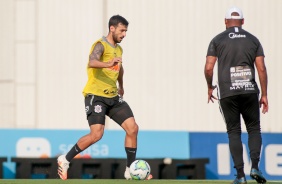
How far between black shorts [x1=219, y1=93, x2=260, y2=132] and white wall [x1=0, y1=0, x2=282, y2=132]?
9.78m

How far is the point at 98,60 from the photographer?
1360 cm

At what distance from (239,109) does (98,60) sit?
212cm

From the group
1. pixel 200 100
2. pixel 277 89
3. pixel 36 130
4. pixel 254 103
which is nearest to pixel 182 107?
pixel 200 100

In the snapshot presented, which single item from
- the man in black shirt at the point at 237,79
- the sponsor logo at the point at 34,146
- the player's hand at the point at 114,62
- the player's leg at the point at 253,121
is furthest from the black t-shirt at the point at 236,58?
the sponsor logo at the point at 34,146

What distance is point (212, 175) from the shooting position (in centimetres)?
2030

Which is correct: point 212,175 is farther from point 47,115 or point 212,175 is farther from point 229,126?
point 229,126

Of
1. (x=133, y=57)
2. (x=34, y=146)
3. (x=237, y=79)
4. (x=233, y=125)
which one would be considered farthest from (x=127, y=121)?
(x=133, y=57)

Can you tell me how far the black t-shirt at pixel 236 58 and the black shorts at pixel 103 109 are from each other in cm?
191

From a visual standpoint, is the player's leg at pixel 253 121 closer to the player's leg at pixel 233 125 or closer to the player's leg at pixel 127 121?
the player's leg at pixel 233 125

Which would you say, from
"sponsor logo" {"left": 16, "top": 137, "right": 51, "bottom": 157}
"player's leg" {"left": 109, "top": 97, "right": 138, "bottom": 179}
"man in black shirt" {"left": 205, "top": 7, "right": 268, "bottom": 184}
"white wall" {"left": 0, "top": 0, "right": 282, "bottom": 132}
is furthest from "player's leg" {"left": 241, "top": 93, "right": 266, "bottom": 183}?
"white wall" {"left": 0, "top": 0, "right": 282, "bottom": 132}

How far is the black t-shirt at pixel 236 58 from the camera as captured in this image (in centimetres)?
1248

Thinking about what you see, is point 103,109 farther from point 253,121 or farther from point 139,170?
point 253,121

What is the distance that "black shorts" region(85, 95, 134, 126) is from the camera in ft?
45.5

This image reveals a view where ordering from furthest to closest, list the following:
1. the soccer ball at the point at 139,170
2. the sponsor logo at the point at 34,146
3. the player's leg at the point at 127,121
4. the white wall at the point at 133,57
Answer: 1. the white wall at the point at 133,57
2. the sponsor logo at the point at 34,146
3. the player's leg at the point at 127,121
4. the soccer ball at the point at 139,170
